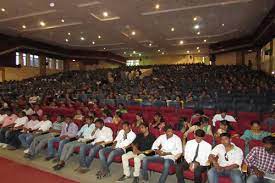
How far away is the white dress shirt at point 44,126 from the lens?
7.45m


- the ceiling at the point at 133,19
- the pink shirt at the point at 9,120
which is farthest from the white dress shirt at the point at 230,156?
the ceiling at the point at 133,19

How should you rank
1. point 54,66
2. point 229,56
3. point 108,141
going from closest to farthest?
1. point 108,141
2. point 229,56
3. point 54,66

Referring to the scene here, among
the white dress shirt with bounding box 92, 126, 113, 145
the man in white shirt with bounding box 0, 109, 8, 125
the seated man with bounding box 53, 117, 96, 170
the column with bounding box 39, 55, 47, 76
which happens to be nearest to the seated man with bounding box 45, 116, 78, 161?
the seated man with bounding box 53, 117, 96, 170

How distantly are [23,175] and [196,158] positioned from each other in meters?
3.60

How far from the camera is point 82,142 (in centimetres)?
622

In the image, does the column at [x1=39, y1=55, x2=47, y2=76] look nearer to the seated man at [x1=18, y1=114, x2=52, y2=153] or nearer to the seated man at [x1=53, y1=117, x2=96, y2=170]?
the seated man at [x1=18, y1=114, x2=52, y2=153]

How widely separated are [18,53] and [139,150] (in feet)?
79.8

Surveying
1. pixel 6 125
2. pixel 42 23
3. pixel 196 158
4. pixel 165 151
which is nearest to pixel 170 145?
pixel 165 151

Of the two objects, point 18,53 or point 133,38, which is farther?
point 18,53

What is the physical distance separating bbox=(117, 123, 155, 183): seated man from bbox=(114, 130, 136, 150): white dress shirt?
167mm

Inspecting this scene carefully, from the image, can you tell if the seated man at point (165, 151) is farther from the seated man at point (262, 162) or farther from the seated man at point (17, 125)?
the seated man at point (17, 125)

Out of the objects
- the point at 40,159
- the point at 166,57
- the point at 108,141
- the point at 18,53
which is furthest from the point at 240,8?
the point at 166,57

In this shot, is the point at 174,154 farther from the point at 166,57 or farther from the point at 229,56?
the point at 166,57

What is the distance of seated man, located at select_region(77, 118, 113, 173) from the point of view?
18.6 ft
